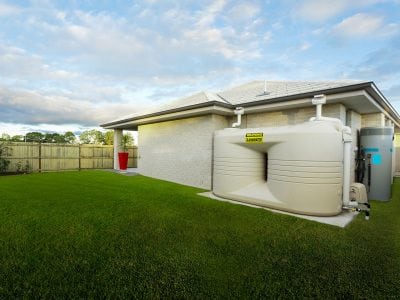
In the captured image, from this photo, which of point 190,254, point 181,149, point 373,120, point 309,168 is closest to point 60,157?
point 181,149

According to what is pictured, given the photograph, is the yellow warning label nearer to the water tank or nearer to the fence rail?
the water tank

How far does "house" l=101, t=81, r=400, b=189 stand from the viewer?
535cm

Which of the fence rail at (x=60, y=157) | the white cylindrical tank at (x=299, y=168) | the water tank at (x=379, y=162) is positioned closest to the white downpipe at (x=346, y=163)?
the white cylindrical tank at (x=299, y=168)

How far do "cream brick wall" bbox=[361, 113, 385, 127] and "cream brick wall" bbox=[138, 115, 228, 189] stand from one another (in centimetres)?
471

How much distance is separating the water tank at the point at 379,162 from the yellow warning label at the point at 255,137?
3.75 m

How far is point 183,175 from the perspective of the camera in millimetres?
8195

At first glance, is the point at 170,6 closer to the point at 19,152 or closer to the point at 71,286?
the point at 71,286

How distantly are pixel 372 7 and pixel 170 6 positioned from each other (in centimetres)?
496

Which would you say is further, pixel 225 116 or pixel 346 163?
pixel 225 116

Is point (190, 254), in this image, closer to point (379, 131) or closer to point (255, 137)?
point (255, 137)

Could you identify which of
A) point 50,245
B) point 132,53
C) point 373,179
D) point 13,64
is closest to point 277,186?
point 373,179

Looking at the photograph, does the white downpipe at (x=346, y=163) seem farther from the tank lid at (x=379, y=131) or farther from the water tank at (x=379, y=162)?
the tank lid at (x=379, y=131)

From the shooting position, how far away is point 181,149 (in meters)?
8.38

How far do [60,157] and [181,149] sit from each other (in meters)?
8.48
